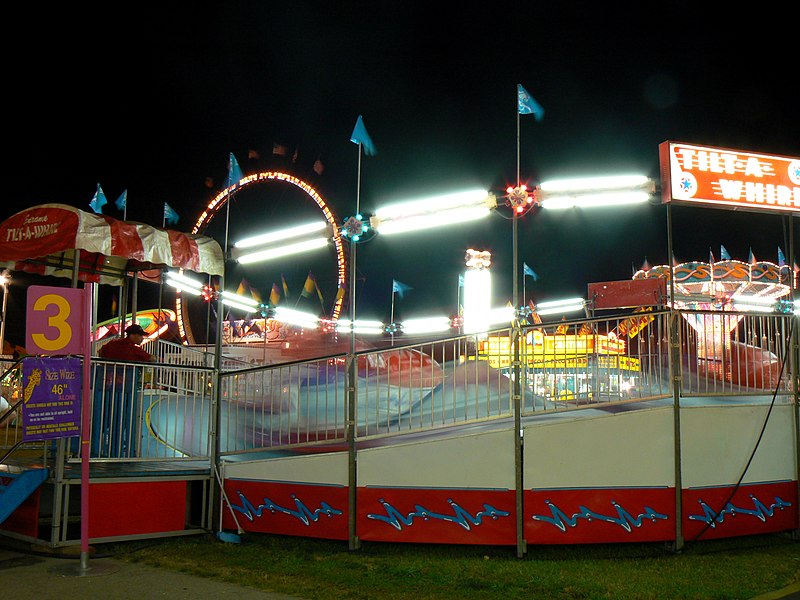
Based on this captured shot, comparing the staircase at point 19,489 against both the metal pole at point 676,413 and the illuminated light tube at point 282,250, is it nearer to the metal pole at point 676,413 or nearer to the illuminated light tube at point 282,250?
the illuminated light tube at point 282,250

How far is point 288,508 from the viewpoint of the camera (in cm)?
797

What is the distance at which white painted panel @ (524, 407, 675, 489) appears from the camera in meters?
7.21

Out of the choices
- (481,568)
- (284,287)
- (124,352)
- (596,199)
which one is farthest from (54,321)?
(284,287)

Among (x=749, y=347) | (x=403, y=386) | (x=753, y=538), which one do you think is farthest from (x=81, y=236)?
(x=753, y=538)

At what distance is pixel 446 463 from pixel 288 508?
1942 millimetres

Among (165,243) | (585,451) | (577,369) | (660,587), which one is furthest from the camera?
(165,243)

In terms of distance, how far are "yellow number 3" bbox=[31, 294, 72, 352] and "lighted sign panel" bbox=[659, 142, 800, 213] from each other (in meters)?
6.52

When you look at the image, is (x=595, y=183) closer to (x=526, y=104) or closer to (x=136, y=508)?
(x=526, y=104)

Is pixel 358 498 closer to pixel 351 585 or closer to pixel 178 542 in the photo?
pixel 351 585

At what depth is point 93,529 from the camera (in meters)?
7.61

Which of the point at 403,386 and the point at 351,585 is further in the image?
the point at 403,386

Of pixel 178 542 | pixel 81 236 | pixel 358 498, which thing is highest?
pixel 81 236

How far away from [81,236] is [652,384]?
21.1 ft

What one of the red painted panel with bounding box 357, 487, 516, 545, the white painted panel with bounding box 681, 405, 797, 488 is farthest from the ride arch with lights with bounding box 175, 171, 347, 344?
the white painted panel with bounding box 681, 405, 797, 488
